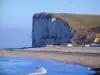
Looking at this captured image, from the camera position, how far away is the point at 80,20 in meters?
2.58

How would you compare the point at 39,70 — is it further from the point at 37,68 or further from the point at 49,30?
the point at 49,30

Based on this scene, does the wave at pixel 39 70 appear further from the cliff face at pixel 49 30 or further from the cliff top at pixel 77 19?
the cliff top at pixel 77 19

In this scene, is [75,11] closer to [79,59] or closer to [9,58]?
[79,59]

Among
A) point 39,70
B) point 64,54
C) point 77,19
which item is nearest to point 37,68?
point 39,70

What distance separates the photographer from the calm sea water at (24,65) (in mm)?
2406

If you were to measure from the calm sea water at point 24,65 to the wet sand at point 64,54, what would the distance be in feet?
0.23

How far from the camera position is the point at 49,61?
2.60m

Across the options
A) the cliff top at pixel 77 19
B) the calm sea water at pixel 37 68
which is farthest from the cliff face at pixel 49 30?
the calm sea water at pixel 37 68

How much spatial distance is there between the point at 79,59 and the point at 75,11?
49 cm

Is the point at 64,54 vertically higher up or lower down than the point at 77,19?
lower down

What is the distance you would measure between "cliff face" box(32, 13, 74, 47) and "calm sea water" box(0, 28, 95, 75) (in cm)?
11

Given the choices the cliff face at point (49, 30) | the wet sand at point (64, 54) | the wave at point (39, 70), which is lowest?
the wave at point (39, 70)

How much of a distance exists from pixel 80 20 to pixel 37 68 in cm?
65

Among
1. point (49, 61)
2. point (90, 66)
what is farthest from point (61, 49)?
point (90, 66)
